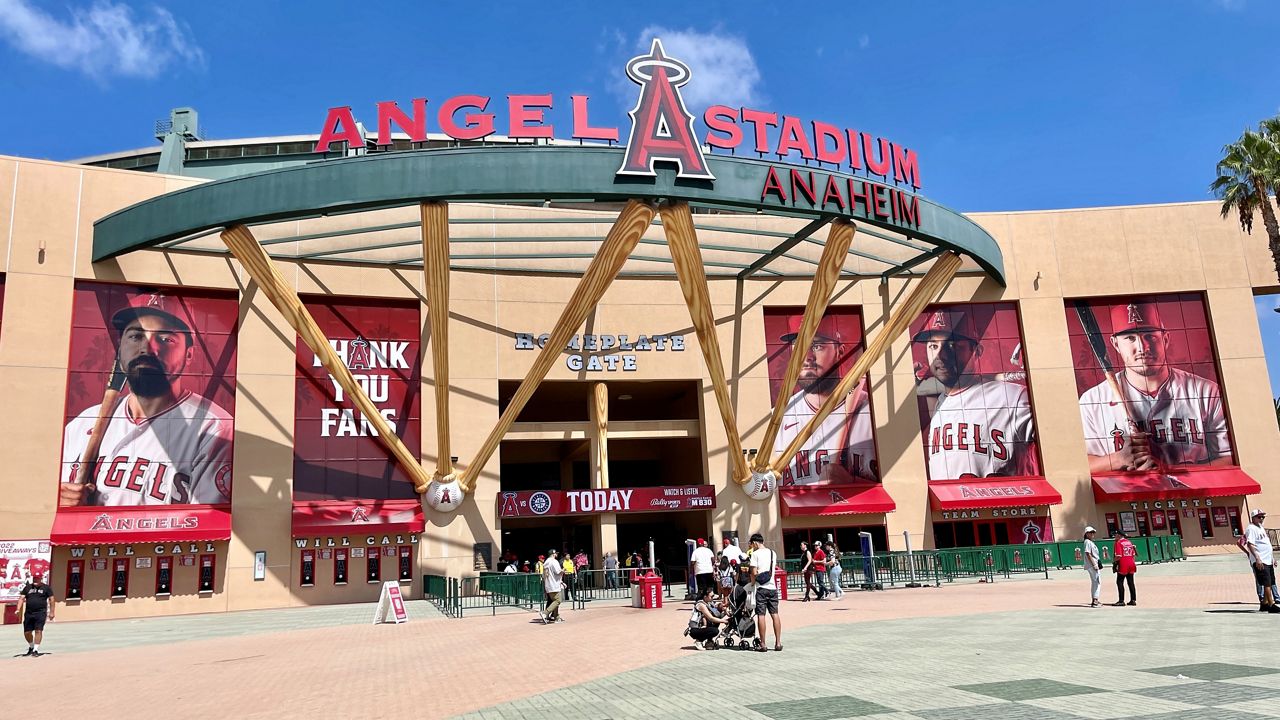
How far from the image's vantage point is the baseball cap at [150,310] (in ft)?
105

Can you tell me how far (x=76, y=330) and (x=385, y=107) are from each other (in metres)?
14.2

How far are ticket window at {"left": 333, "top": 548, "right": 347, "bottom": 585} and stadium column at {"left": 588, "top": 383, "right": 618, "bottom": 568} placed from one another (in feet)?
31.6

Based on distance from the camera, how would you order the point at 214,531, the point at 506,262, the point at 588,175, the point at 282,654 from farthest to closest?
1. the point at 506,262
2. the point at 214,531
3. the point at 588,175
4. the point at 282,654

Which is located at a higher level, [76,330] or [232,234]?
[232,234]

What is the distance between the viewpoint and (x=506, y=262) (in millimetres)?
37688

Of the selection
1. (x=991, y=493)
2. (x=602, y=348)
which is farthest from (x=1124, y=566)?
(x=602, y=348)

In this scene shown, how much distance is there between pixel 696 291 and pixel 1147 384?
2389cm

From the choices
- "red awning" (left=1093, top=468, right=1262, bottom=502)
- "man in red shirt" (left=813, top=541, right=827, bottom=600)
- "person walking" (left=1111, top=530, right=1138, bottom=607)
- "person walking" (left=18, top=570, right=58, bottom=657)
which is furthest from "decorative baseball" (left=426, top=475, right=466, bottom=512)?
"red awning" (left=1093, top=468, right=1262, bottom=502)

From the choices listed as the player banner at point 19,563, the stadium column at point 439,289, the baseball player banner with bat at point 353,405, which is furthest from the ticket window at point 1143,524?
the player banner at point 19,563

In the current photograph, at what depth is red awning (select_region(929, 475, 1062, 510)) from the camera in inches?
1491

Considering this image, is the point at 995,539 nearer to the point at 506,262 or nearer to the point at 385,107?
the point at 506,262

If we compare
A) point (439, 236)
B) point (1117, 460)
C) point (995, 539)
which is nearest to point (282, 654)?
point (439, 236)

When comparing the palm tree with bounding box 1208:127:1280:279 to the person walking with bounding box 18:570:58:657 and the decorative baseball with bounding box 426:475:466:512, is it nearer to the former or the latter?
the decorative baseball with bounding box 426:475:466:512

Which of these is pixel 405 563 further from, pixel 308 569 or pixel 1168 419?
pixel 1168 419
